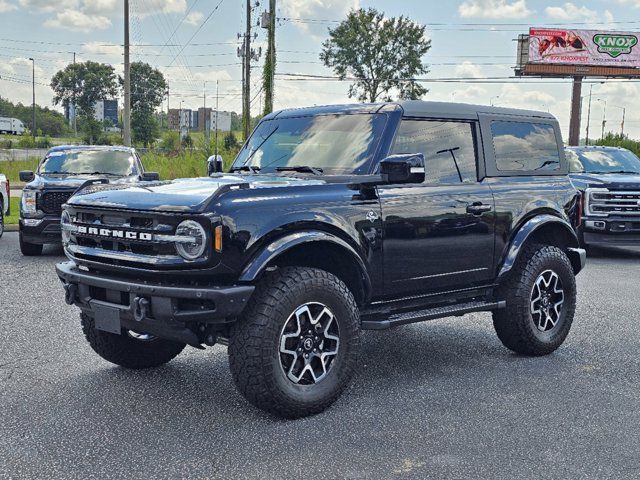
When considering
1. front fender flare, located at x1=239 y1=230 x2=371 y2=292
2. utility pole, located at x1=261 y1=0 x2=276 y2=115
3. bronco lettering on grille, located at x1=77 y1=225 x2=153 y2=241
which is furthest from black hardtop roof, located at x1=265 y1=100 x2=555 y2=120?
utility pole, located at x1=261 y1=0 x2=276 y2=115

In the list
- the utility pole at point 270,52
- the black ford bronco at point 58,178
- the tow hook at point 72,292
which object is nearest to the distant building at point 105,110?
the utility pole at point 270,52

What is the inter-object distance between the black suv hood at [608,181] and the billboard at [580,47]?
41.1 meters

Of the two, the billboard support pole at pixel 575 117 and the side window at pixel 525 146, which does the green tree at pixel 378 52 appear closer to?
the billboard support pole at pixel 575 117

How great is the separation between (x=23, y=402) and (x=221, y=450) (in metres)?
1.54

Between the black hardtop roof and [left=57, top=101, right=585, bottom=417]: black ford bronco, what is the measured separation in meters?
0.01

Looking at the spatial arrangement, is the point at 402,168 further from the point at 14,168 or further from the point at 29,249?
the point at 14,168

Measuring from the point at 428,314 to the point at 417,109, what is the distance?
4.88ft

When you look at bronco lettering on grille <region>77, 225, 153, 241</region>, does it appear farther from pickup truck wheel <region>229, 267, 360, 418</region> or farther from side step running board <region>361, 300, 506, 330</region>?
side step running board <region>361, 300, 506, 330</region>

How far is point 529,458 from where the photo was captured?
3975mm

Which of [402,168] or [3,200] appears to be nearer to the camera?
[402,168]

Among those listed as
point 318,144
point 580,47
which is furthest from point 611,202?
point 580,47

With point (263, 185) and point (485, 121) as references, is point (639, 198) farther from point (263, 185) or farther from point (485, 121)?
point (263, 185)

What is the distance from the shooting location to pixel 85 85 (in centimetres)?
9594

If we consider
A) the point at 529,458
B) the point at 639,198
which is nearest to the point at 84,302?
the point at 529,458
